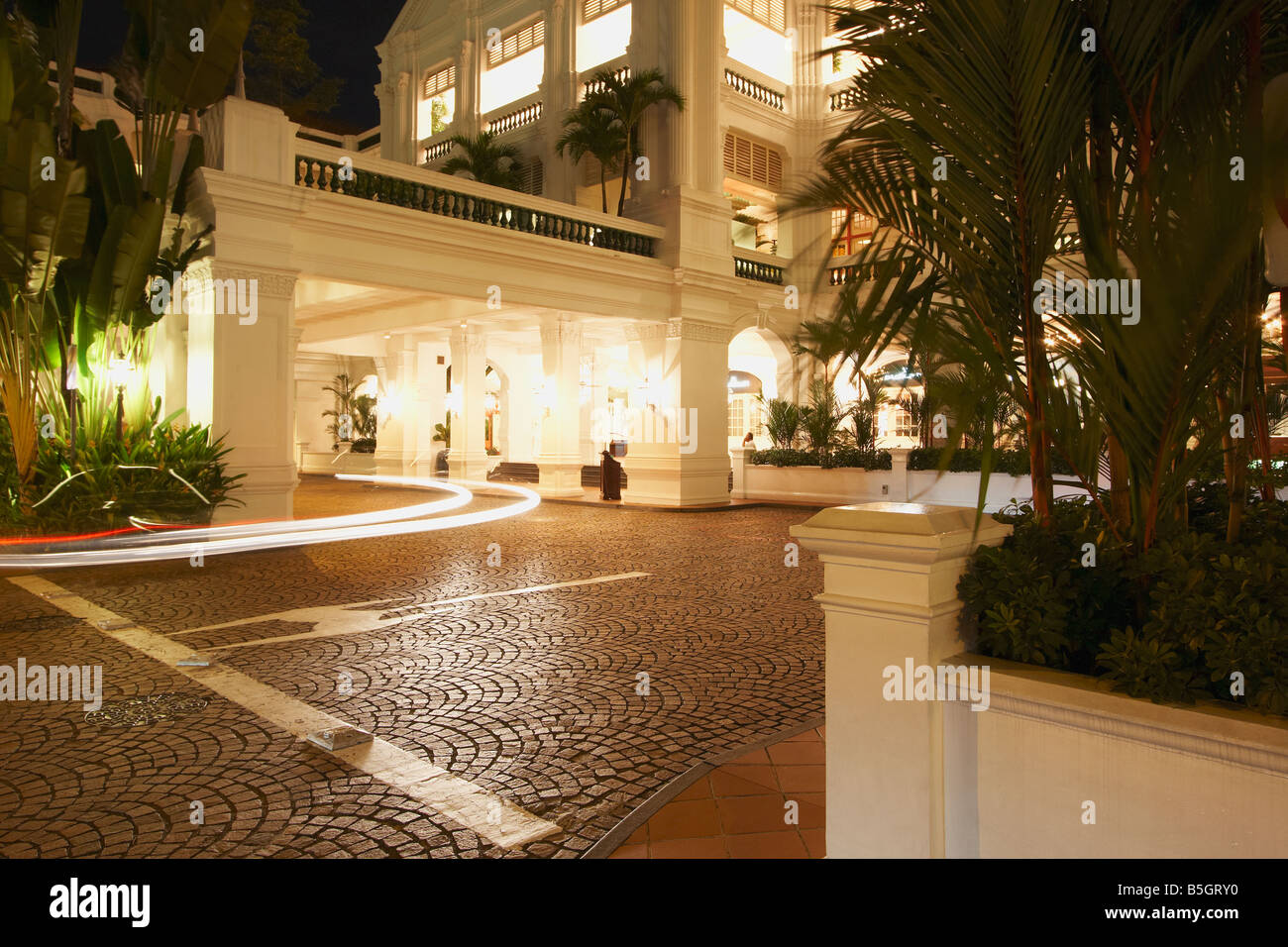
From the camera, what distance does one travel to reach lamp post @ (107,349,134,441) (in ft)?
37.5

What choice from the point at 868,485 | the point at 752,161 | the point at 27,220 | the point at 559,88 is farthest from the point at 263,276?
the point at 752,161

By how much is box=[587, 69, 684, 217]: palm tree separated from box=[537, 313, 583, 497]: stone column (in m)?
3.78

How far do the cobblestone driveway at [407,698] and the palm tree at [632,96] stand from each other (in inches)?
466

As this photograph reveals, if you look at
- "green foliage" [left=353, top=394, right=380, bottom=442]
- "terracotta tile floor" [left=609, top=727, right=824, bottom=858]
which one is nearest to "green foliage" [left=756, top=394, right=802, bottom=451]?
"terracotta tile floor" [left=609, top=727, right=824, bottom=858]

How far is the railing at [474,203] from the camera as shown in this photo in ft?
44.4

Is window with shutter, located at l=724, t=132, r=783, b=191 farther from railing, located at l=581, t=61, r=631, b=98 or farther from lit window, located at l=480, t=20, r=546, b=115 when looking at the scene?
lit window, located at l=480, t=20, r=546, b=115

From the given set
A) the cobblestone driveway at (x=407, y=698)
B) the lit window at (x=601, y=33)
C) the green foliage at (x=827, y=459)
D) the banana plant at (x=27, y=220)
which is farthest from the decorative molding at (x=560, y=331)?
the cobblestone driveway at (x=407, y=698)

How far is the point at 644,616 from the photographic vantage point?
7.02 meters

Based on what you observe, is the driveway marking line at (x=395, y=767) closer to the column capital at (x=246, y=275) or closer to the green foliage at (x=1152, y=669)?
the green foliage at (x=1152, y=669)
